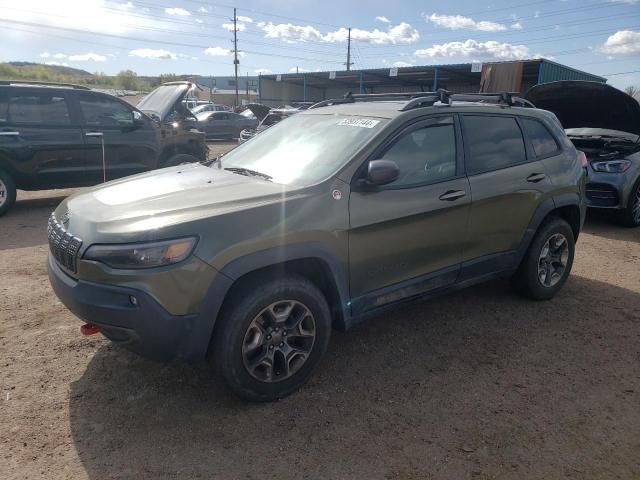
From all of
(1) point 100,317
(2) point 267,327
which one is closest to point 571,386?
(2) point 267,327

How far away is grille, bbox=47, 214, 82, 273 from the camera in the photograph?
268 centimetres

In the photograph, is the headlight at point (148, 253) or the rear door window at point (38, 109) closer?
the headlight at point (148, 253)

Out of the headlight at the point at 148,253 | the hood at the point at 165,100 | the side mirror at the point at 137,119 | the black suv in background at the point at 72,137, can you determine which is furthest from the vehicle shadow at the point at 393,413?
the hood at the point at 165,100

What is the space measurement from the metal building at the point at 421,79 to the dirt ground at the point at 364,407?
64.4 feet

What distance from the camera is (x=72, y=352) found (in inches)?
136

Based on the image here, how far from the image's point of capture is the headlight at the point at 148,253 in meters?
2.49

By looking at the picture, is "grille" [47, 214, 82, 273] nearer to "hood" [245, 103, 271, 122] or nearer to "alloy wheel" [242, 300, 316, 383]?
"alloy wheel" [242, 300, 316, 383]

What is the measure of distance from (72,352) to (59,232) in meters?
1.01

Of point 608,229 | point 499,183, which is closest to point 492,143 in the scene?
point 499,183

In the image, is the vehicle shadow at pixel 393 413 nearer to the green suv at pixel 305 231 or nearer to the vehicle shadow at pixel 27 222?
the green suv at pixel 305 231

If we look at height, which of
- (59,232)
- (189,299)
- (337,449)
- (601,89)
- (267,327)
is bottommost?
(337,449)

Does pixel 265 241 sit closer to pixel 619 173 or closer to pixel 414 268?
pixel 414 268

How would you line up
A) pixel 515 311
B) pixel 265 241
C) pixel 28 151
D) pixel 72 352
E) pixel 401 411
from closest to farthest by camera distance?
pixel 265 241 → pixel 401 411 → pixel 72 352 → pixel 515 311 → pixel 28 151

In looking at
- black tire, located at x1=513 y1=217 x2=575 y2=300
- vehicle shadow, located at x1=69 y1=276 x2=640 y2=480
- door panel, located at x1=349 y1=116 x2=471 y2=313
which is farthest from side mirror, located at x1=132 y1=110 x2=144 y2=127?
black tire, located at x1=513 y1=217 x2=575 y2=300
